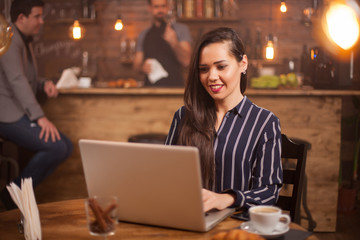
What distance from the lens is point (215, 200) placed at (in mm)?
1337

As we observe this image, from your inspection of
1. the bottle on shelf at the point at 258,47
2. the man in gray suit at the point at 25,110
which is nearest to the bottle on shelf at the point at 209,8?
A: the bottle on shelf at the point at 258,47

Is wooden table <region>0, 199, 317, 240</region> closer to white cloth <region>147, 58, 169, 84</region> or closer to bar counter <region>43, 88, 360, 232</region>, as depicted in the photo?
bar counter <region>43, 88, 360, 232</region>

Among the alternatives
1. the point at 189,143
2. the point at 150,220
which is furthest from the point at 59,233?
the point at 189,143

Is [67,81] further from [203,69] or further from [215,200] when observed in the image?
[215,200]

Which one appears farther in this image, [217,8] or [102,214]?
[217,8]

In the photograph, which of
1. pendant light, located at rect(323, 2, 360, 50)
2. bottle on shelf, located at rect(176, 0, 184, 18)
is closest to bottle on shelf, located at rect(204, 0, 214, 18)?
bottle on shelf, located at rect(176, 0, 184, 18)

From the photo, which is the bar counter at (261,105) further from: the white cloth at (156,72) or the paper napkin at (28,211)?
the paper napkin at (28,211)

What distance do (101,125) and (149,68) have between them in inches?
42.0

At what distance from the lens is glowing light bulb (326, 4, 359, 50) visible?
4.03 ft

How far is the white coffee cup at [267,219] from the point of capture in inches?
44.9

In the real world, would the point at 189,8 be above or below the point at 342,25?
above

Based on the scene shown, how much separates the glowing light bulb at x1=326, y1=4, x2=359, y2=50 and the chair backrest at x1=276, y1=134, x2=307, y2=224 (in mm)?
459

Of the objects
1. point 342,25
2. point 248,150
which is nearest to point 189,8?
point 248,150

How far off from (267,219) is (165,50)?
4133 mm
